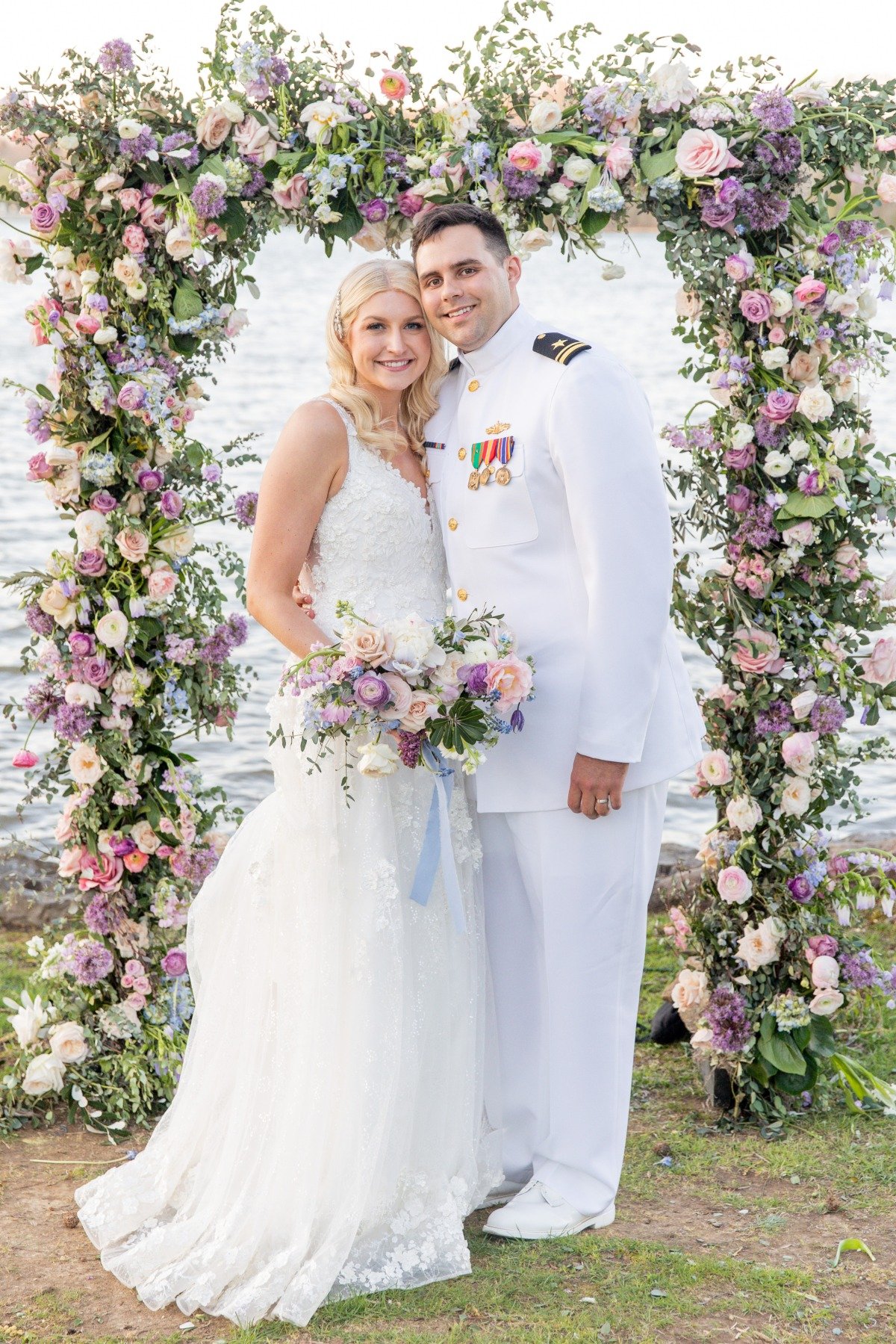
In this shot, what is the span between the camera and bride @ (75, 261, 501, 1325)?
314 centimetres

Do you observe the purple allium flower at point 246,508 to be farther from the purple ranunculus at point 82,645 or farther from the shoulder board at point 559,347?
the shoulder board at point 559,347

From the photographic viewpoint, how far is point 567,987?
338 centimetres

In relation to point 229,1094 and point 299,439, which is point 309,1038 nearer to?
point 229,1094

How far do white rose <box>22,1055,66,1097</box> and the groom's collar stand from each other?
2.39 meters

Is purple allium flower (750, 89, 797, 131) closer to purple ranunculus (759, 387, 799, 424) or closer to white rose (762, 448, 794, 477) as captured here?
purple ranunculus (759, 387, 799, 424)

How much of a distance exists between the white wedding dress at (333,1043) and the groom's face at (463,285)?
0.35m

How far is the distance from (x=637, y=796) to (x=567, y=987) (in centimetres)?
50

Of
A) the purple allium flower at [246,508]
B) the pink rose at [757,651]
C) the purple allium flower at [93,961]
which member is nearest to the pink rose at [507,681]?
the pink rose at [757,651]

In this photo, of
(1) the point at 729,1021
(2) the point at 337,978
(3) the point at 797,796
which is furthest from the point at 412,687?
(1) the point at 729,1021

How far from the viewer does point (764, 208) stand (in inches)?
148

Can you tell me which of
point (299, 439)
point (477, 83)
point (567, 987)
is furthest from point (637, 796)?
point (477, 83)

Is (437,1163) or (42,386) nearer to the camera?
(437,1163)

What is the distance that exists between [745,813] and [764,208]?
1.69m

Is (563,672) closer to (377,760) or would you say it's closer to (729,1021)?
(377,760)
